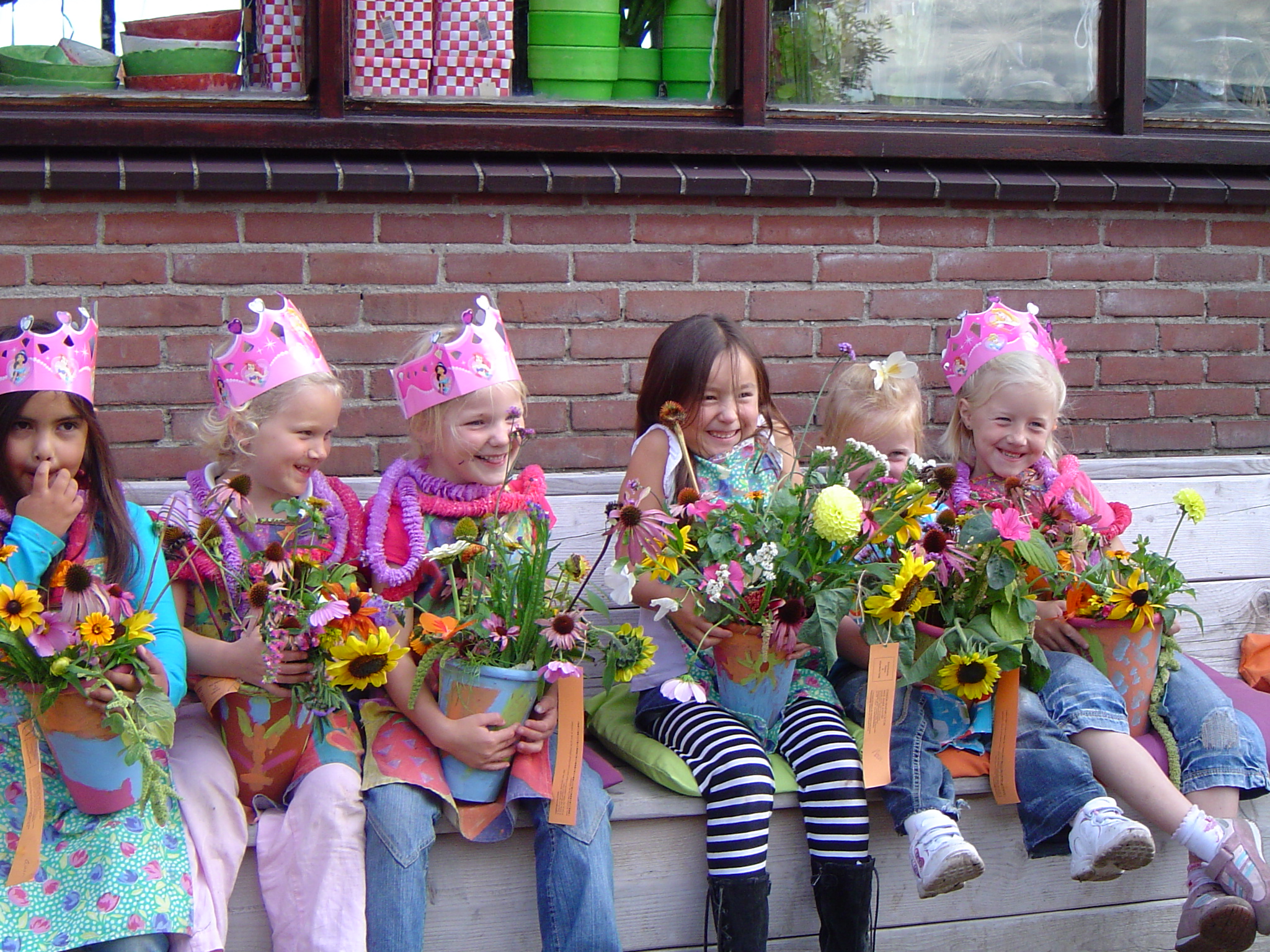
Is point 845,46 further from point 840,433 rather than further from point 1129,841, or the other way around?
point 1129,841

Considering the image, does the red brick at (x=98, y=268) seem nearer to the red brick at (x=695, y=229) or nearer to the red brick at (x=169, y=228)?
the red brick at (x=169, y=228)

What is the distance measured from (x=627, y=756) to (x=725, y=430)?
773 mm

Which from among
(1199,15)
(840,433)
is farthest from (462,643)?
(1199,15)

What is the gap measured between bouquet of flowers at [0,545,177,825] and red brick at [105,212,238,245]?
4.05 ft

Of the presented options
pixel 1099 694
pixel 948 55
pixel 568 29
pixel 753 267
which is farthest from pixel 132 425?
pixel 948 55

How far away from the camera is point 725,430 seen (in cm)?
295

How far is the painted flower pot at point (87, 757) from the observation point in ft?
6.88

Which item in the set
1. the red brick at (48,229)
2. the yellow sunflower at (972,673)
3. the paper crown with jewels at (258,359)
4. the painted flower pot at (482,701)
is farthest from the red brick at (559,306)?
the yellow sunflower at (972,673)

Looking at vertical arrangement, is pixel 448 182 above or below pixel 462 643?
above

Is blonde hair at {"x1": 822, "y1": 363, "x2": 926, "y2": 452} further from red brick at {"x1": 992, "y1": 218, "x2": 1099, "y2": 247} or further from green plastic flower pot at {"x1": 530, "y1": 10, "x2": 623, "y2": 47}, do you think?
green plastic flower pot at {"x1": 530, "y1": 10, "x2": 623, "y2": 47}

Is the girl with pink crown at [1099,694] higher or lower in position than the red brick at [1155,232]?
lower

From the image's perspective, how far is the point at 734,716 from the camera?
8.63 ft

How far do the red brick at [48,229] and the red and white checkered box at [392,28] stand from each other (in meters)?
0.81

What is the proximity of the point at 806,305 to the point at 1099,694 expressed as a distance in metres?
1.43
